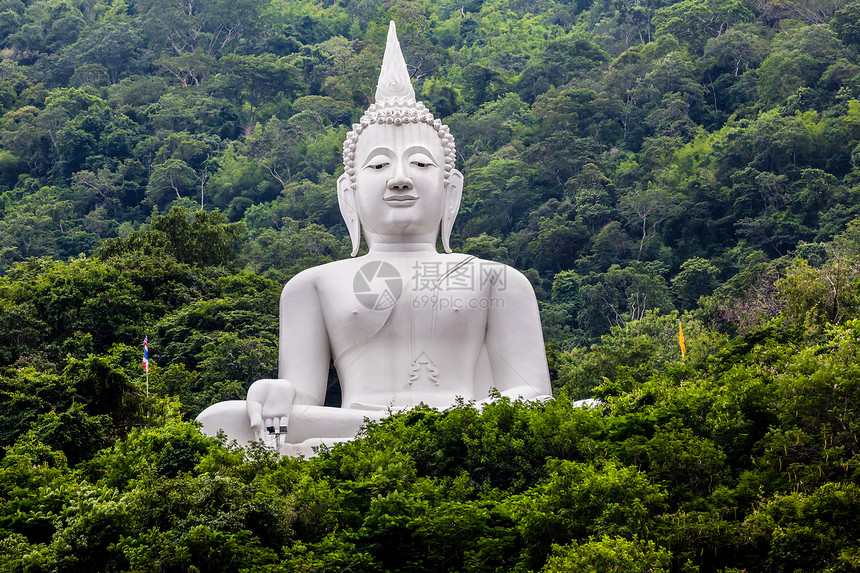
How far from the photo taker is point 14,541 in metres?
7.72

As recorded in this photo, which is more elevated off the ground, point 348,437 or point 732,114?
point 732,114

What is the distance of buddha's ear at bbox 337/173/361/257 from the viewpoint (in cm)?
1127

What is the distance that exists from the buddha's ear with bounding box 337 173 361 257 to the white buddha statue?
0.16m

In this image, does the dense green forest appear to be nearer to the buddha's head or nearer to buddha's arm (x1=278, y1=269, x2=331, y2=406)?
buddha's arm (x1=278, y1=269, x2=331, y2=406)

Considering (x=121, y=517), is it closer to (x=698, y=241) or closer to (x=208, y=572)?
(x=208, y=572)

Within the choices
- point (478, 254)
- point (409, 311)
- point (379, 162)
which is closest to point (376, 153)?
point (379, 162)

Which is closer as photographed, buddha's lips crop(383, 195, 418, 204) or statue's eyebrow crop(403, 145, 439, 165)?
buddha's lips crop(383, 195, 418, 204)

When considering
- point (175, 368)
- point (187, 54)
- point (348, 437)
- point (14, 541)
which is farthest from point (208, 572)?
point (187, 54)

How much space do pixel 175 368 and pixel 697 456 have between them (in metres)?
10.3

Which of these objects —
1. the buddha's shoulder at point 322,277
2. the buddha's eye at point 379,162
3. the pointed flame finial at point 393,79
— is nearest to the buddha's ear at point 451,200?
the buddha's eye at point 379,162

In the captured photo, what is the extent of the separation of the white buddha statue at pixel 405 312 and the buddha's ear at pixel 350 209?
0.51 feet

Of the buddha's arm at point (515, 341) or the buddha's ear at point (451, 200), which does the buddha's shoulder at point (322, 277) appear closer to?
the buddha's ear at point (451, 200)

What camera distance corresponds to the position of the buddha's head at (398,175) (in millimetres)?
10891

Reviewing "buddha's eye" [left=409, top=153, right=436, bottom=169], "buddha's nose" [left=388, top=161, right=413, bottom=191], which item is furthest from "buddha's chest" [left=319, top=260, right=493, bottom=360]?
"buddha's eye" [left=409, top=153, right=436, bottom=169]
